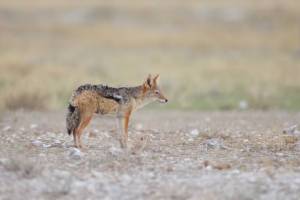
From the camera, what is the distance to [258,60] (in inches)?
1249

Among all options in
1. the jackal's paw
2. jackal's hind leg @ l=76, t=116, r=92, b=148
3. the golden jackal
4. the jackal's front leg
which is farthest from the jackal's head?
jackal's hind leg @ l=76, t=116, r=92, b=148

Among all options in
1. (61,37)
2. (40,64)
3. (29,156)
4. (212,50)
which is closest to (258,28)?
(212,50)

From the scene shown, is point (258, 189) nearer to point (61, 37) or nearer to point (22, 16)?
point (61, 37)

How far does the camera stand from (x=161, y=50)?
35.7 metres

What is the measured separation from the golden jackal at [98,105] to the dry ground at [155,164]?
0.35 metres

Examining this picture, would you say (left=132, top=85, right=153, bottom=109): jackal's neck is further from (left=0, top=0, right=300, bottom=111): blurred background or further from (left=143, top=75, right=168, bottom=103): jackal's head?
(left=0, top=0, right=300, bottom=111): blurred background

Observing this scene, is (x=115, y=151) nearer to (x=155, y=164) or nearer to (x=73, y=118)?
(x=155, y=164)

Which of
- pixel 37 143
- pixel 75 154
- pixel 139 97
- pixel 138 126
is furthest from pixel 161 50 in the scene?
pixel 75 154

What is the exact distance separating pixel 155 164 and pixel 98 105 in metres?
1.60

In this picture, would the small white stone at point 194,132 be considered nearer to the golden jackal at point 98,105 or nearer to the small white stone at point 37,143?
the golden jackal at point 98,105

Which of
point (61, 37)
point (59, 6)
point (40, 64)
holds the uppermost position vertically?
point (59, 6)

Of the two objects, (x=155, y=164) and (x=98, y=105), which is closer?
(x=155, y=164)

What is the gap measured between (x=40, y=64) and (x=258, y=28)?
16434 millimetres

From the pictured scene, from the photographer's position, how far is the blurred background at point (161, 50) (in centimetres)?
2294
